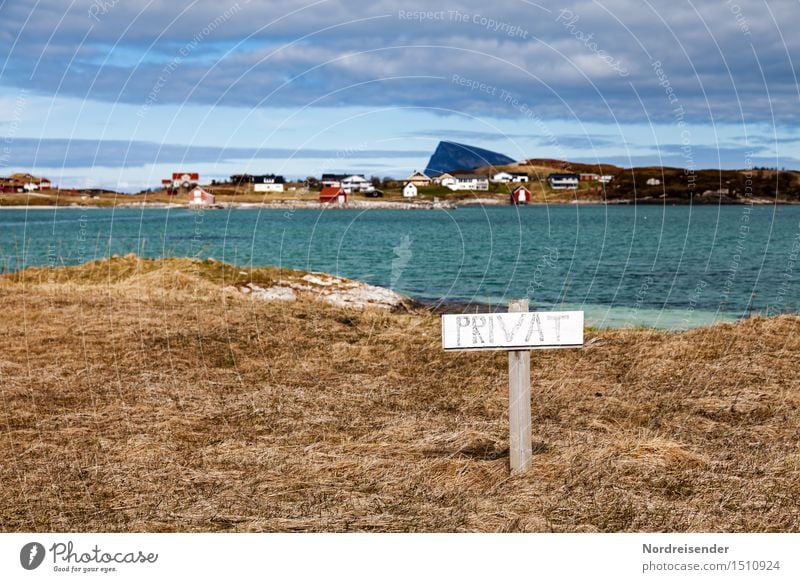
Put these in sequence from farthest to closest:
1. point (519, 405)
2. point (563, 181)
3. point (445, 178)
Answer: point (563, 181), point (445, 178), point (519, 405)

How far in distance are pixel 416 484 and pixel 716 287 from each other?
31149mm

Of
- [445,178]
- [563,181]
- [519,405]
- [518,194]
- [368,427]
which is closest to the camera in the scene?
[519,405]

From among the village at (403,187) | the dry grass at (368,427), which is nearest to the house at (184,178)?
the village at (403,187)

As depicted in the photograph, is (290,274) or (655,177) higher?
(655,177)

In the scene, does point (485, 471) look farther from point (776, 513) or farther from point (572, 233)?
point (572, 233)

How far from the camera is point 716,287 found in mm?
36312

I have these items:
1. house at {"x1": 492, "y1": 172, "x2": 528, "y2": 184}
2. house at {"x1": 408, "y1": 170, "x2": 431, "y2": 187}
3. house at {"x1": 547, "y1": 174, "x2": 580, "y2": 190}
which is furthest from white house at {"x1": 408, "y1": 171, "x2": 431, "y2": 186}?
house at {"x1": 547, "y1": 174, "x2": 580, "y2": 190}

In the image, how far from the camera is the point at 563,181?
106188 mm

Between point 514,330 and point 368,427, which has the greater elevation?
point 514,330

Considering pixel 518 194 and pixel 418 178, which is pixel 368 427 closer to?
pixel 418 178

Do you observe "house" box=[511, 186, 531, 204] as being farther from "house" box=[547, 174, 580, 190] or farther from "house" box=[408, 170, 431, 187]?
"house" box=[547, 174, 580, 190]

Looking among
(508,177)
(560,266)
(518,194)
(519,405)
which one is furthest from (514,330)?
(508,177)

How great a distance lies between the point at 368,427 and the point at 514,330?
10.3 ft

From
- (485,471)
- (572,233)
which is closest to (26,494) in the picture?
(485,471)
